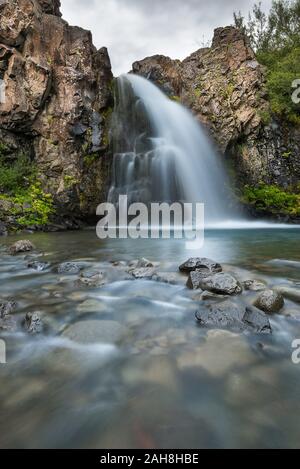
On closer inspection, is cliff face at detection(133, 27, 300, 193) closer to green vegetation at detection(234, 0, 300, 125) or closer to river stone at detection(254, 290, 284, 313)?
green vegetation at detection(234, 0, 300, 125)

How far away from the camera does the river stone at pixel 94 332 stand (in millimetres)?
2527

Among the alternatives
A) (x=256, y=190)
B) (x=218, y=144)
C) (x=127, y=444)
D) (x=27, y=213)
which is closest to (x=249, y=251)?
(x=127, y=444)

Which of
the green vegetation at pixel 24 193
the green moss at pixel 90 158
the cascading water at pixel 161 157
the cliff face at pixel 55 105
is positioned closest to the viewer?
the green vegetation at pixel 24 193

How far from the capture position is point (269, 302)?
2961 millimetres

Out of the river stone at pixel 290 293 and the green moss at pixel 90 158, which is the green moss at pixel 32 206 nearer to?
the green moss at pixel 90 158

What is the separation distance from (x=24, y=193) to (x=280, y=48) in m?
18.9

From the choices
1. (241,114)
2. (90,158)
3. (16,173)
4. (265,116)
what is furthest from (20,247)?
(265,116)

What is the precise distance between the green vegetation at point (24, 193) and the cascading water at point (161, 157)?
286cm

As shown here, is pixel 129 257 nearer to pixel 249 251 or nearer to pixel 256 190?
pixel 249 251

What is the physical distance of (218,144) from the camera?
15.0 m

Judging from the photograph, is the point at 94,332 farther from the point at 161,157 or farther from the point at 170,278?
the point at 161,157

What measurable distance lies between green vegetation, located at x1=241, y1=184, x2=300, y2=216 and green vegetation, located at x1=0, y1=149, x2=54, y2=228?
9015 millimetres
